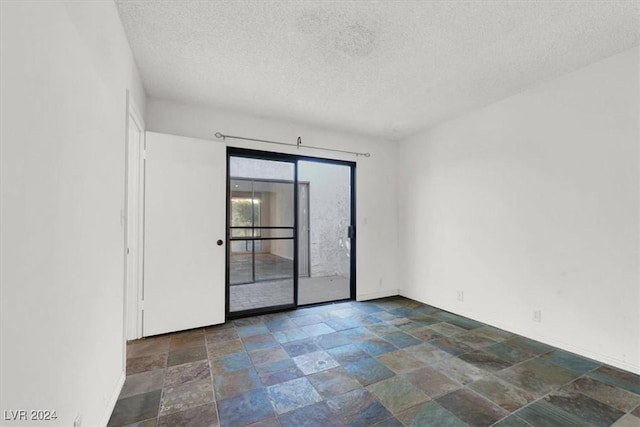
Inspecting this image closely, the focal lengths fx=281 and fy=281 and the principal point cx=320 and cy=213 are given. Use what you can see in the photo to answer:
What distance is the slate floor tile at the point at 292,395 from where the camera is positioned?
1915mm

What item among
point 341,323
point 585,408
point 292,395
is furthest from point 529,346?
point 292,395

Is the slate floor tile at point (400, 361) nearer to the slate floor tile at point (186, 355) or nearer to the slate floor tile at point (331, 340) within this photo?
the slate floor tile at point (331, 340)

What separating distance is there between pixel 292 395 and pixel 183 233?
208 centimetres

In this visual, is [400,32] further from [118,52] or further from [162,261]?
[162,261]

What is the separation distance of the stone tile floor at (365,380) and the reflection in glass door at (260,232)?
34.1 inches

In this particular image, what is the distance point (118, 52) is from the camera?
1.98 meters

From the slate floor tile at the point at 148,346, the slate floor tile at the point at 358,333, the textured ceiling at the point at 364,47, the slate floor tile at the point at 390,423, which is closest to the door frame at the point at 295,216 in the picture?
the textured ceiling at the point at 364,47

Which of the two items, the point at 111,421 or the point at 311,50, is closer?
the point at 111,421

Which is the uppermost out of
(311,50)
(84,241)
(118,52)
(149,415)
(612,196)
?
(311,50)

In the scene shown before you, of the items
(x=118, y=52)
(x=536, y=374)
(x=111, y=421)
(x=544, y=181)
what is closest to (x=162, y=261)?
(x=111, y=421)

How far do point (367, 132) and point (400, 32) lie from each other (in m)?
2.34

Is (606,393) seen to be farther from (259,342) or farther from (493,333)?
(259,342)

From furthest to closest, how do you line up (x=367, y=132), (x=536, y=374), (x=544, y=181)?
(x=367, y=132)
(x=544, y=181)
(x=536, y=374)

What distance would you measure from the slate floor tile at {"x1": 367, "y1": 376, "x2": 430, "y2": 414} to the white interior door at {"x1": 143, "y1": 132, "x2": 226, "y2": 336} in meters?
2.05
